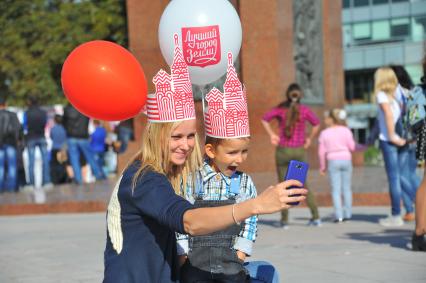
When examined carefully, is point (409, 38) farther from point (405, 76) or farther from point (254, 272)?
point (254, 272)

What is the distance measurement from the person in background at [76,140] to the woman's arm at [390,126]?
11.4m

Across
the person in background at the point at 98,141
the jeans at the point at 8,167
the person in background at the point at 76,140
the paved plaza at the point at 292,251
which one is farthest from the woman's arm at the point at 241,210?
the person in background at the point at 98,141

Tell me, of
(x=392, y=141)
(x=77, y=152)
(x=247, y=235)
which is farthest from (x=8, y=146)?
(x=247, y=235)

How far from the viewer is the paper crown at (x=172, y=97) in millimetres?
4609

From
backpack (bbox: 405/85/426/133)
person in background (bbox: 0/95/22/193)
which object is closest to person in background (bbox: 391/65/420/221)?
backpack (bbox: 405/85/426/133)

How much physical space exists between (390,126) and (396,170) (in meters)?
0.64

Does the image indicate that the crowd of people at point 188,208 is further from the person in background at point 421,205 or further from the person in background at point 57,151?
the person in background at point 57,151

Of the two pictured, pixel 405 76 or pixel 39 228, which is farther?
pixel 39 228

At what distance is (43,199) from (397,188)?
25.5ft

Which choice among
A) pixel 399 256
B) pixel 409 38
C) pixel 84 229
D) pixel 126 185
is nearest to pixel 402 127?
pixel 399 256

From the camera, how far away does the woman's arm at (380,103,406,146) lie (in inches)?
481

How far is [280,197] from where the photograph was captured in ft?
12.6

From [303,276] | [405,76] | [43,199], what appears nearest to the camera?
[303,276]

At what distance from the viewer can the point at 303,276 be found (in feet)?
27.6
